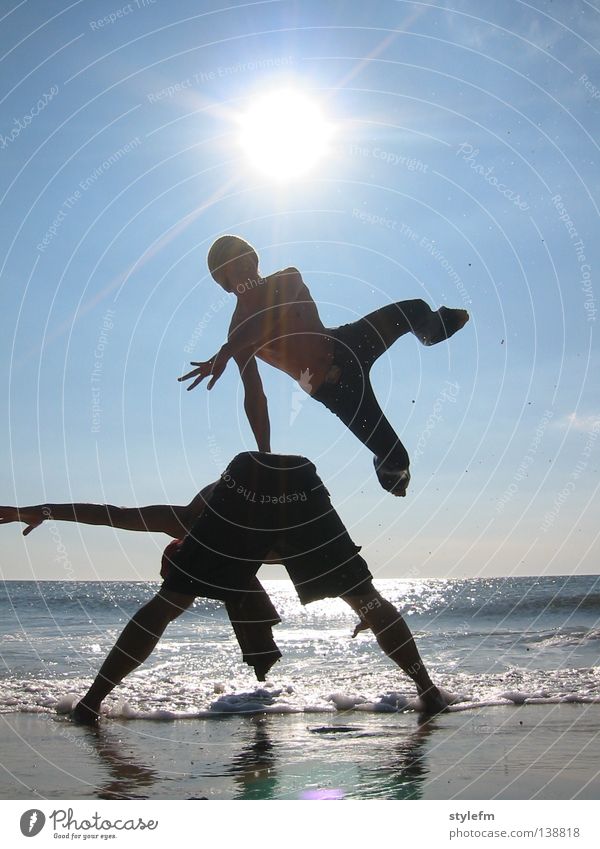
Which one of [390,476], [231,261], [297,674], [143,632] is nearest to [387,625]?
[390,476]

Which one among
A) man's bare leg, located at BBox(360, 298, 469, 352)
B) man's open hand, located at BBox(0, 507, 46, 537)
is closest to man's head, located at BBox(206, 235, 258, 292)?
man's bare leg, located at BBox(360, 298, 469, 352)

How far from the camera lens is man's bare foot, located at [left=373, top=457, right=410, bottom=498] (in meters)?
7.04

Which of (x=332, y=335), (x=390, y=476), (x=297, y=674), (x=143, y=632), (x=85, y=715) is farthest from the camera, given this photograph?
(x=297, y=674)

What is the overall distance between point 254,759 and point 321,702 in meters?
2.84

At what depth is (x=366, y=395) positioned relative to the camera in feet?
23.5

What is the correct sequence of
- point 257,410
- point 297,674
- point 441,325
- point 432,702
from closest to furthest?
point 441,325 → point 257,410 → point 432,702 → point 297,674

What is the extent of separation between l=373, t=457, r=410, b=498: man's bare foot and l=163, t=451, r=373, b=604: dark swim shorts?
539 millimetres

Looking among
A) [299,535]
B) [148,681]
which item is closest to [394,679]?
[148,681]

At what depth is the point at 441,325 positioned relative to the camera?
7156mm

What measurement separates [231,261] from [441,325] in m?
1.90

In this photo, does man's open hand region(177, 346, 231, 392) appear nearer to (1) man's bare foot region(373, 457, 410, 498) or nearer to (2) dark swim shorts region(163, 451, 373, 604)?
(2) dark swim shorts region(163, 451, 373, 604)

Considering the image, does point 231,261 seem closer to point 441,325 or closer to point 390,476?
point 441,325

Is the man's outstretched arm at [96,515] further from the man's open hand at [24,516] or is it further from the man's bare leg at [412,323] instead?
the man's bare leg at [412,323]

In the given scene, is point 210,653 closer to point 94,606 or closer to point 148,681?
point 148,681
